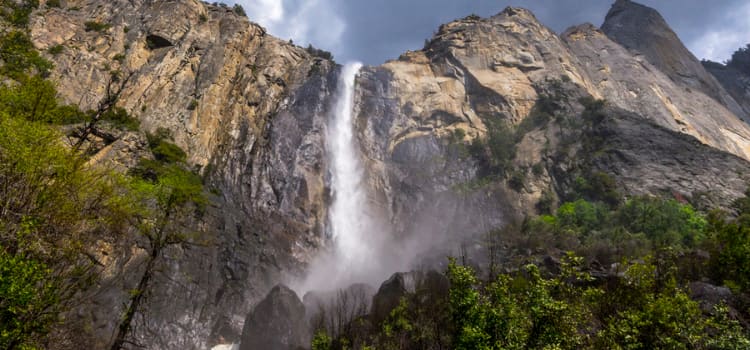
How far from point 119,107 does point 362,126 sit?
3083 cm

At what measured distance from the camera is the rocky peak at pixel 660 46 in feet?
306

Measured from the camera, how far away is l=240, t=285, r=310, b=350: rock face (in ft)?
90.5

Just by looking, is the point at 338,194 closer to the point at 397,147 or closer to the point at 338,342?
the point at 397,147

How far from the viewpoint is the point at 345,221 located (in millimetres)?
50688

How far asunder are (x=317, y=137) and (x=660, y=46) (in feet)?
297

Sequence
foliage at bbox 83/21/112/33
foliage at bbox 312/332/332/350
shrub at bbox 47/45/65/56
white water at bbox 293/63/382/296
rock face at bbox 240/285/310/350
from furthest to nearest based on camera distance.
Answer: foliage at bbox 83/21/112/33, shrub at bbox 47/45/65/56, white water at bbox 293/63/382/296, rock face at bbox 240/285/310/350, foliage at bbox 312/332/332/350

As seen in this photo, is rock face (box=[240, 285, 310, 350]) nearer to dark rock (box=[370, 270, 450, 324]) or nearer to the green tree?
dark rock (box=[370, 270, 450, 324])

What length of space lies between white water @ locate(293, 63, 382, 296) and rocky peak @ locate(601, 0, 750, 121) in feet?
248

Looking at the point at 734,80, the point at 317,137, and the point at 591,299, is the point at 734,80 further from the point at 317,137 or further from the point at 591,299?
the point at 591,299

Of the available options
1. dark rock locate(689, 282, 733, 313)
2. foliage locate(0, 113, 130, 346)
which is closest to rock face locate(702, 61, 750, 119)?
dark rock locate(689, 282, 733, 313)

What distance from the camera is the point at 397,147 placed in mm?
62031

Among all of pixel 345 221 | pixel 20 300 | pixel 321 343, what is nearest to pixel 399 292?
pixel 321 343

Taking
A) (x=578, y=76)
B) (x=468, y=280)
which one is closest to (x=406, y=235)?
(x=468, y=280)

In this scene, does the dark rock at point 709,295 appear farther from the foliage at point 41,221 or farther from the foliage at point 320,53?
the foliage at point 320,53
